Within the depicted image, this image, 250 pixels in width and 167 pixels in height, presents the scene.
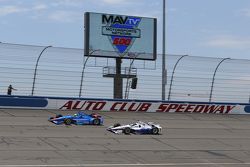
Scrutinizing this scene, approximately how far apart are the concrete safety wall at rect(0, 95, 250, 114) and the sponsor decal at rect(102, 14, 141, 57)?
6580mm

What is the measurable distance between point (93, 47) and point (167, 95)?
7267 mm

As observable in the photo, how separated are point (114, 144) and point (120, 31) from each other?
19.8 meters

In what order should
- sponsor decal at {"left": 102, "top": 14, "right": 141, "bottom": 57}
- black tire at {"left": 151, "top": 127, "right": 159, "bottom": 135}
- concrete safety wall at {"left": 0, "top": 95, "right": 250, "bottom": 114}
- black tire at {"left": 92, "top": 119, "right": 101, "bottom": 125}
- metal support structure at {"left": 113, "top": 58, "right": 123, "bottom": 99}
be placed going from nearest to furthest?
black tire at {"left": 151, "top": 127, "right": 159, "bottom": 135}
black tire at {"left": 92, "top": 119, "right": 101, "bottom": 125}
concrete safety wall at {"left": 0, "top": 95, "right": 250, "bottom": 114}
metal support structure at {"left": 113, "top": 58, "right": 123, "bottom": 99}
sponsor decal at {"left": 102, "top": 14, "right": 141, "bottom": 57}

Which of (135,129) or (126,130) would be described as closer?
(126,130)

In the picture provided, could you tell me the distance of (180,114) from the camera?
107 ft

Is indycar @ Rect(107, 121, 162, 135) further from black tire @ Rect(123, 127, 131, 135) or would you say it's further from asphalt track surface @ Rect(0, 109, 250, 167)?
asphalt track surface @ Rect(0, 109, 250, 167)

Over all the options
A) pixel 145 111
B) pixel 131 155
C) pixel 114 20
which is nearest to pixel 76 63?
pixel 145 111

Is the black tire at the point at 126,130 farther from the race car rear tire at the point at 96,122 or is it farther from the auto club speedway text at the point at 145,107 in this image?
the auto club speedway text at the point at 145,107

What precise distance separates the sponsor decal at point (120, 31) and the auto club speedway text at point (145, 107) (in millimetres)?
6564

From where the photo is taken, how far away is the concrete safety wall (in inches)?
1157

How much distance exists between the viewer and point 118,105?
31.8 meters

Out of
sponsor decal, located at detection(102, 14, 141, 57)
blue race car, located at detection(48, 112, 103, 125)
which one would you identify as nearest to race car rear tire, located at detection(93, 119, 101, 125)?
blue race car, located at detection(48, 112, 103, 125)

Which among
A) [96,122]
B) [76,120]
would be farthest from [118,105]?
[76,120]

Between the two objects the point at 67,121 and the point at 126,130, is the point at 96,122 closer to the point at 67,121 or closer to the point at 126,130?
the point at 67,121
